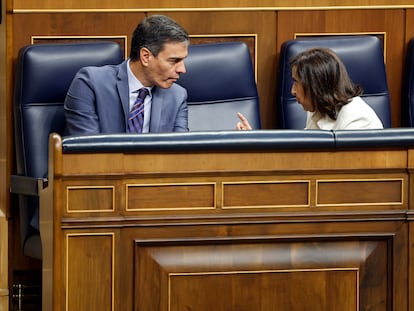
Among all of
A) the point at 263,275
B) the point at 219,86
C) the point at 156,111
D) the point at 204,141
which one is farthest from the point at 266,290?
the point at 219,86

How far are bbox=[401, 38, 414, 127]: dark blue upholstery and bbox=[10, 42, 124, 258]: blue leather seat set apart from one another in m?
0.74

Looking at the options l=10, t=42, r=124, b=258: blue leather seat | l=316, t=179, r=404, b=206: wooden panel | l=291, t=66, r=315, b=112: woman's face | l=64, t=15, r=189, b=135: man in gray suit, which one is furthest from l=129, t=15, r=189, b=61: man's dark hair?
l=316, t=179, r=404, b=206: wooden panel

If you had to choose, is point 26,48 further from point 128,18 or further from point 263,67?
point 263,67

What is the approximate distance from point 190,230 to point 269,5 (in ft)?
2.98

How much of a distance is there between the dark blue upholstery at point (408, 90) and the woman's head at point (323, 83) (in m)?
0.37

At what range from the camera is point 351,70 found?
2.43 metres

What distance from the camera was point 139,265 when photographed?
171 centimetres

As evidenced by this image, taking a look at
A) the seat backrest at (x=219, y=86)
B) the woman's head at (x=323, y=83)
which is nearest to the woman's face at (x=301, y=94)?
the woman's head at (x=323, y=83)

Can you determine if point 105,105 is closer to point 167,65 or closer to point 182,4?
point 167,65

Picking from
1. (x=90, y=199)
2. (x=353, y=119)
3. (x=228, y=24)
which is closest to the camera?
(x=90, y=199)

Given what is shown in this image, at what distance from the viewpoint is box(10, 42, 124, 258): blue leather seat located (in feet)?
7.30

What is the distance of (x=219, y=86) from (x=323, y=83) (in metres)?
0.28

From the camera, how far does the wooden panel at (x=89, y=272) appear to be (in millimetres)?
1675

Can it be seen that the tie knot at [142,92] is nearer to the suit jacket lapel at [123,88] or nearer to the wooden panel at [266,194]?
the suit jacket lapel at [123,88]
